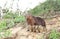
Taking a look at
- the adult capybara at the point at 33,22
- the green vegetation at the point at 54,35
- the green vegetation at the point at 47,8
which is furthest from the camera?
the green vegetation at the point at 47,8

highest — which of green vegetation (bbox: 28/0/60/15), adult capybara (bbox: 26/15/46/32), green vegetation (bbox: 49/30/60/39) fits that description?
green vegetation (bbox: 28/0/60/15)

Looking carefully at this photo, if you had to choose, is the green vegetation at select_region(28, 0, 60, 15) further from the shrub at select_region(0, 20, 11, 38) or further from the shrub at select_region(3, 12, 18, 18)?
the shrub at select_region(0, 20, 11, 38)

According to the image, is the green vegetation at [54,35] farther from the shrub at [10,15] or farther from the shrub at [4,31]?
the shrub at [10,15]

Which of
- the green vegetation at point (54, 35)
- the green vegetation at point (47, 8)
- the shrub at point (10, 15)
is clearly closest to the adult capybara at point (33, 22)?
the green vegetation at point (54, 35)

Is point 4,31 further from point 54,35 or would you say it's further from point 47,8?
point 47,8

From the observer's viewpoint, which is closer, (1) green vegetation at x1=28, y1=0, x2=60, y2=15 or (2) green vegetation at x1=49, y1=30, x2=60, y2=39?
(2) green vegetation at x1=49, y1=30, x2=60, y2=39

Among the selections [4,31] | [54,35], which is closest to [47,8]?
[4,31]

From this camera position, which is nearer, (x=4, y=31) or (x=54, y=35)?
(x=54, y=35)

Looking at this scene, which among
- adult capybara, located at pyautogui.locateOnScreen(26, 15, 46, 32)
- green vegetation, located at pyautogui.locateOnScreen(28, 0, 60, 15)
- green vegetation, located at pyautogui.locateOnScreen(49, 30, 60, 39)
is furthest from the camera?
green vegetation, located at pyautogui.locateOnScreen(28, 0, 60, 15)

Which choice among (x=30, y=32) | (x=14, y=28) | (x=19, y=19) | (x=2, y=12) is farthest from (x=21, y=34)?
(x=2, y=12)

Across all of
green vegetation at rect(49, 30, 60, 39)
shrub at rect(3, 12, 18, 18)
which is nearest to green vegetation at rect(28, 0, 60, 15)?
shrub at rect(3, 12, 18, 18)

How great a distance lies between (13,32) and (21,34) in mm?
288

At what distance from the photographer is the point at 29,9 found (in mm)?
8438

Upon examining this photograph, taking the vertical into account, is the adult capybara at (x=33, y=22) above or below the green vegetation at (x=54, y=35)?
above
